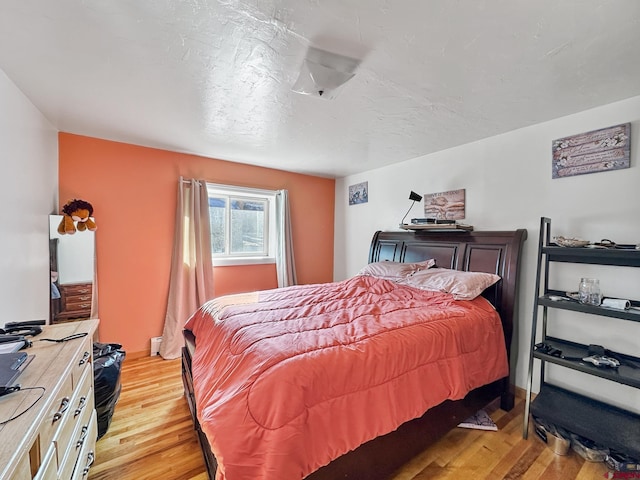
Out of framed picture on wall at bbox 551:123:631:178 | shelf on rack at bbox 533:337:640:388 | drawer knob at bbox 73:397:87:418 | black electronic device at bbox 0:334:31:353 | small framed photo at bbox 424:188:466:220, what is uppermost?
framed picture on wall at bbox 551:123:631:178

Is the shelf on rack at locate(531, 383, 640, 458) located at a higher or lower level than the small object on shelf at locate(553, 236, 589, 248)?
lower

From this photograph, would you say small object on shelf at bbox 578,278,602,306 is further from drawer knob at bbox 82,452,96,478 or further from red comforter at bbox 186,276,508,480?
drawer knob at bbox 82,452,96,478

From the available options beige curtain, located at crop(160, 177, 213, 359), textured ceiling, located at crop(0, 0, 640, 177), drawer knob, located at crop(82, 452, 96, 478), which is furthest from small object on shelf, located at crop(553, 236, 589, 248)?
beige curtain, located at crop(160, 177, 213, 359)

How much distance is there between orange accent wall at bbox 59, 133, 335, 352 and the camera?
2.68 metres

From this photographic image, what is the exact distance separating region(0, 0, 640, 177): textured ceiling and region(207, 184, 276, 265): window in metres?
1.17

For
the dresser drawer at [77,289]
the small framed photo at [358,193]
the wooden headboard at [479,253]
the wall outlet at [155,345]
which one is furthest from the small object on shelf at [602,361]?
the dresser drawer at [77,289]

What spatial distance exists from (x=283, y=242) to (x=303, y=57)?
2.59 m

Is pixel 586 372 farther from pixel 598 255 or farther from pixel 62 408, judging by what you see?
pixel 62 408

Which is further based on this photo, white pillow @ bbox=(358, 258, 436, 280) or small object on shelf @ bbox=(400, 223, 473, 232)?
white pillow @ bbox=(358, 258, 436, 280)

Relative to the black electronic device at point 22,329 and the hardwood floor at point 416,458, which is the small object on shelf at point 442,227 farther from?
the black electronic device at point 22,329

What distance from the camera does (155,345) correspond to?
118 inches

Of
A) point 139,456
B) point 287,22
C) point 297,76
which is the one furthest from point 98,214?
point 287,22

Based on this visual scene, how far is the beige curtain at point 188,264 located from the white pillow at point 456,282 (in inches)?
89.2

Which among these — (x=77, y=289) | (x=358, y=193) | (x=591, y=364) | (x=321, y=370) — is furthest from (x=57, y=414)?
(x=358, y=193)
